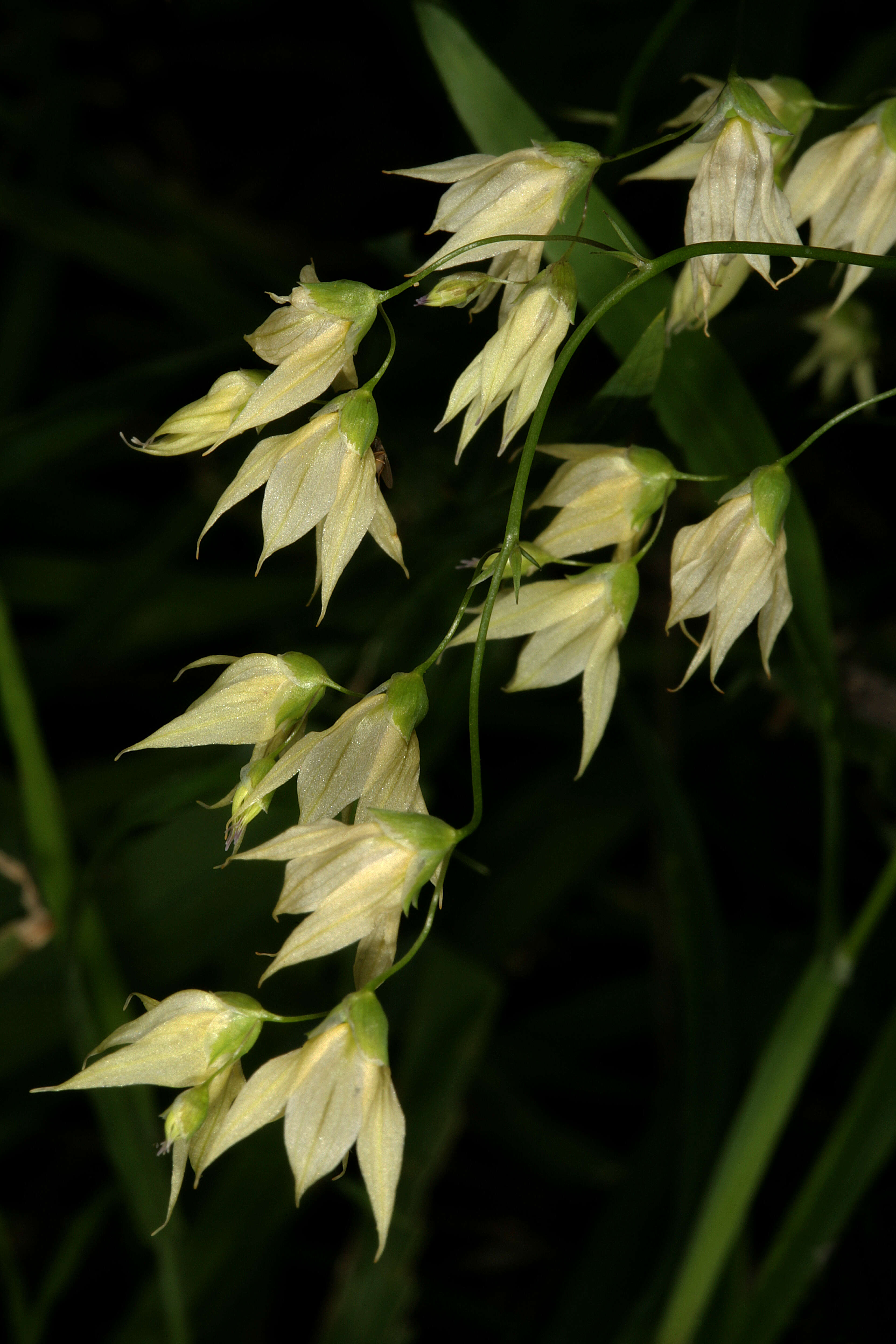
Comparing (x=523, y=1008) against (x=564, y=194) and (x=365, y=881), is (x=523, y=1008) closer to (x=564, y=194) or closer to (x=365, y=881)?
(x=365, y=881)

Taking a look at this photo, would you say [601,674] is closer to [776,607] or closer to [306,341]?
[776,607]

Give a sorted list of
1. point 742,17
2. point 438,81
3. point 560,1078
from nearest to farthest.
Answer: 1. point 742,17
2. point 438,81
3. point 560,1078

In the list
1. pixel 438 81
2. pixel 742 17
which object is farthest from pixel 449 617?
pixel 438 81

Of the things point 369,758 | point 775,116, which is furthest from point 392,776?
point 775,116

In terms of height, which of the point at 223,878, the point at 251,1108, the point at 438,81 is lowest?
the point at 223,878

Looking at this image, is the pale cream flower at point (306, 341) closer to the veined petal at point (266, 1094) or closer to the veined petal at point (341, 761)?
the veined petal at point (341, 761)

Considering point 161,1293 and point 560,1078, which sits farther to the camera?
point 560,1078
